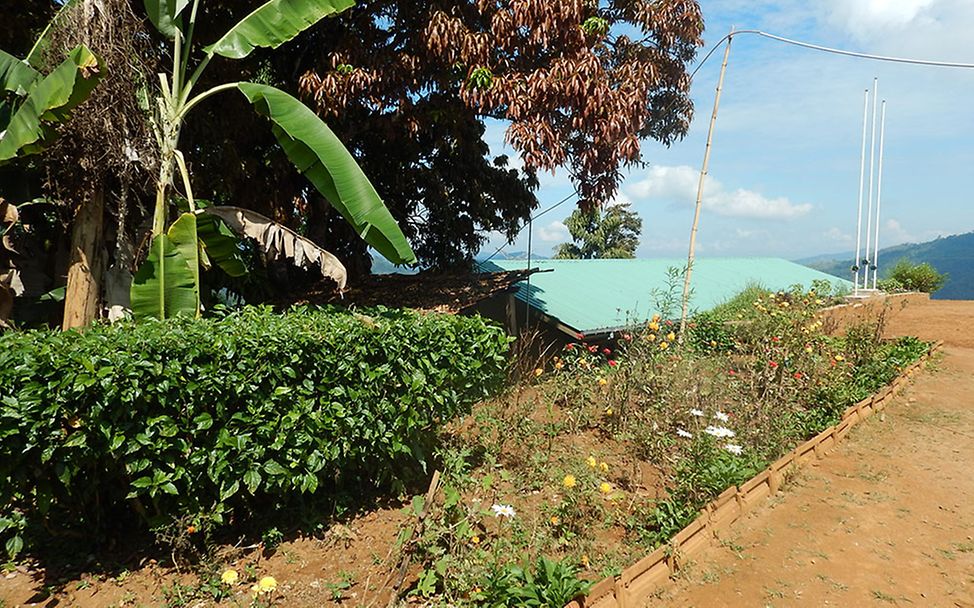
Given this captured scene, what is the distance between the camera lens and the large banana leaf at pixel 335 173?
14.4 ft

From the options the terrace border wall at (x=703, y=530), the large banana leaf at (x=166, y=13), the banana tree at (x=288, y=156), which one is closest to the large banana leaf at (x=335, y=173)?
the banana tree at (x=288, y=156)

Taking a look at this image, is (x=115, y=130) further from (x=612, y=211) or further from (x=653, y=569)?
(x=612, y=211)

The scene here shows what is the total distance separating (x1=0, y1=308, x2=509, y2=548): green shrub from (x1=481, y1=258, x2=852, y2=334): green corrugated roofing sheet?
3.84 m

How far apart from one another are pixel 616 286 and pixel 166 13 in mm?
8953

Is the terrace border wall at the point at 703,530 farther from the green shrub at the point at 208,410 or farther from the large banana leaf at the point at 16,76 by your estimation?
the large banana leaf at the point at 16,76

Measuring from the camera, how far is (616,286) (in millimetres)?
11484

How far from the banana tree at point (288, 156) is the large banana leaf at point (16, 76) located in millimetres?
860

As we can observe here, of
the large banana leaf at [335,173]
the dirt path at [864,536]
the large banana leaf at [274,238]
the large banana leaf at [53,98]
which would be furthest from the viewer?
the large banana leaf at [274,238]

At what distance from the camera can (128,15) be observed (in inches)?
189

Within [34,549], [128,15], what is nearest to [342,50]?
[128,15]

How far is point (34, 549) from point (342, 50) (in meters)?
5.65

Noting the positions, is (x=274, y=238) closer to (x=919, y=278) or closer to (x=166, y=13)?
(x=166, y=13)

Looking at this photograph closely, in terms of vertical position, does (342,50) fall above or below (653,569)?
above

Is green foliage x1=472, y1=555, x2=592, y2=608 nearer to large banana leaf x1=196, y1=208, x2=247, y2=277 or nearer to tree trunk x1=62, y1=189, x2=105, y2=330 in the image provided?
large banana leaf x1=196, y1=208, x2=247, y2=277
